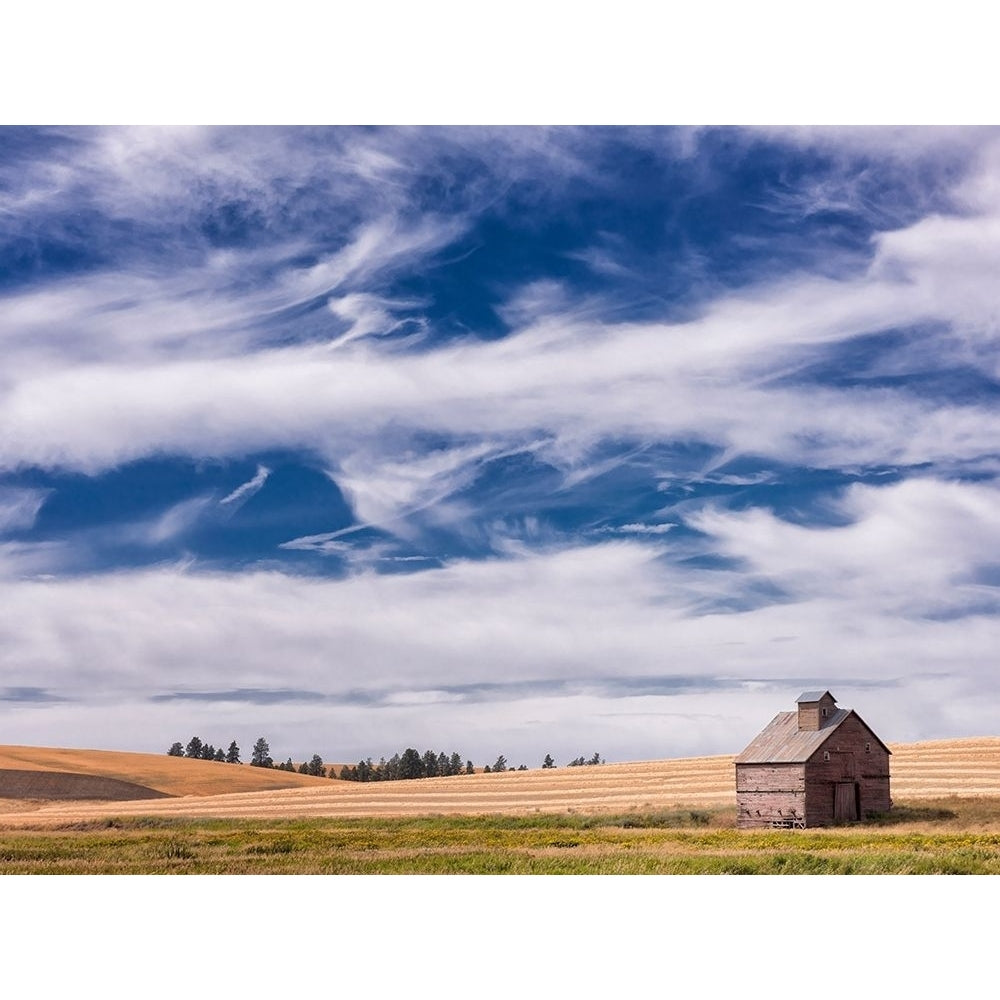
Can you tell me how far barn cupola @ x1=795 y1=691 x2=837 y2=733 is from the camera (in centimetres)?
2492

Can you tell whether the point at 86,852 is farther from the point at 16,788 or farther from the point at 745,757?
the point at 745,757

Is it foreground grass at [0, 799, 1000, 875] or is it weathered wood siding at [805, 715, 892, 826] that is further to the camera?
weathered wood siding at [805, 715, 892, 826]

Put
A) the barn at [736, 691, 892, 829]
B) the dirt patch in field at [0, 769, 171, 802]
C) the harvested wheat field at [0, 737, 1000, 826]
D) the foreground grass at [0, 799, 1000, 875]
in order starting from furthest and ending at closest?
1. the dirt patch in field at [0, 769, 171, 802]
2. the barn at [736, 691, 892, 829]
3. the harvested wheat field at [0, 737, 1000, 826]
4. the foreground grass at [0, 799, 1000, 875]

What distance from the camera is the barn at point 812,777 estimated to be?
1049 inches

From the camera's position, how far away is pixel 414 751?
82.7ft

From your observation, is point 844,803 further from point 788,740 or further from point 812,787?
point 788,740

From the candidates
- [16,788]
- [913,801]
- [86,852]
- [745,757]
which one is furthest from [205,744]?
[913,801]

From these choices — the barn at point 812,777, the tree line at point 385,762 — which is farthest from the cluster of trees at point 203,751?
the barn at point 812,777

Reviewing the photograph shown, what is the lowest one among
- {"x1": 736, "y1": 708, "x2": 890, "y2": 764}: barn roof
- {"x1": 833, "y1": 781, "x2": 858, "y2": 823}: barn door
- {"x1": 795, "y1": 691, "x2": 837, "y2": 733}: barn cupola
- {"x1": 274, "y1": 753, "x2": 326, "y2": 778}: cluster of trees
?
{"x1": 833, "y1": 781, "x2": 858, "y2": 823}: barn door

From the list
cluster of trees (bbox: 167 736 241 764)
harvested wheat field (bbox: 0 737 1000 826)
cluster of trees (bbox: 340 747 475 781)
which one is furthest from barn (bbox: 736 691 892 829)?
cluster of trees (bbox: 167 736 241 764)

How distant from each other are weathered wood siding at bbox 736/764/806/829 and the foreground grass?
0.66 m

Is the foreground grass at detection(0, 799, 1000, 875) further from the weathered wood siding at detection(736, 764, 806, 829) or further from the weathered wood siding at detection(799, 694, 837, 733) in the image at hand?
the weathered wood siding at detection(799, 694, 837, 733)

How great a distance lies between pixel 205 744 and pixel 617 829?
8758mm
